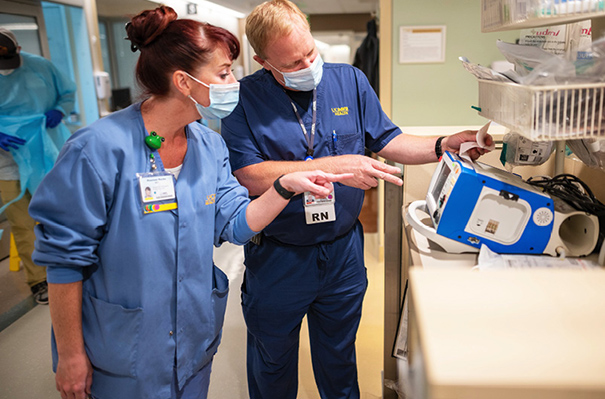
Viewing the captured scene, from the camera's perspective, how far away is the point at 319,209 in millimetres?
1576

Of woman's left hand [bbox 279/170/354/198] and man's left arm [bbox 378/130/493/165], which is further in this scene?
man's left arm [bbox 378/130/493/165]

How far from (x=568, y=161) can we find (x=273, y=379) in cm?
140

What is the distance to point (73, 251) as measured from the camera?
1.13 metres

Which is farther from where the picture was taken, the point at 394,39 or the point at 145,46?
the point at 394,39

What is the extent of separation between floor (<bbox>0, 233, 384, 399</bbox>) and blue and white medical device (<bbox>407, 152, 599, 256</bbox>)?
1.17m

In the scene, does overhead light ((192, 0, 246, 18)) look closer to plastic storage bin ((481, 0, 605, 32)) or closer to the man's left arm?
the man's left arm

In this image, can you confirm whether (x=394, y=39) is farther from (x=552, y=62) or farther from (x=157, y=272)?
(x=157, y=272)

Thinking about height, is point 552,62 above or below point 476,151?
above

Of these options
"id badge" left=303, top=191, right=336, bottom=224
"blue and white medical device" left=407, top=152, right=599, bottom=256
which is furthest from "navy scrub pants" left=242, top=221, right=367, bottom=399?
"blue and white medical device" left=407, top=152, right=599, bottom=256

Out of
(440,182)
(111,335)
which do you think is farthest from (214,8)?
(111,335)

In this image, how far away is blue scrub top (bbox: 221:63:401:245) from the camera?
161 centimetres

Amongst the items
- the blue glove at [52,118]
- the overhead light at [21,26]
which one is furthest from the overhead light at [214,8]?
the blue glove at [52,118]

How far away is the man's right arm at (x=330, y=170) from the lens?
4.59ft

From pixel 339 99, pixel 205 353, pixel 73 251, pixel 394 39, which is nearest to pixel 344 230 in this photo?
pixel 339 99
